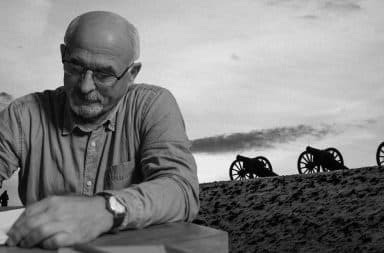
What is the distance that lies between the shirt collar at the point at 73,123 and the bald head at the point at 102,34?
0.17 meters

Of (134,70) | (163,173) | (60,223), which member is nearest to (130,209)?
(60,223)

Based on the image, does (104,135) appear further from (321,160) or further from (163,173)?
(321,160)

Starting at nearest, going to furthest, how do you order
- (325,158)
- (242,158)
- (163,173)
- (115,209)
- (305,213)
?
(115,209)
(163,173)
(305,213)
(325,158)
(242,158)

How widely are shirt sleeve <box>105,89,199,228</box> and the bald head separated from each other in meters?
0.18

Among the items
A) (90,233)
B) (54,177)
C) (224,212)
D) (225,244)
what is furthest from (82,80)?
(224,212)

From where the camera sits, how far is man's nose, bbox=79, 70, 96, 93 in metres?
1.26

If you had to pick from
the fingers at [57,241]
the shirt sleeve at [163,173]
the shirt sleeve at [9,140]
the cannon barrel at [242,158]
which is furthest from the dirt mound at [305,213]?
the cannon barrel at [242,158]

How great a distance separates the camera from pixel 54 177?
1.45m

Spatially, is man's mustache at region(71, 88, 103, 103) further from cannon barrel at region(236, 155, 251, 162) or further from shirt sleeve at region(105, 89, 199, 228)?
cannon barrel at region(236, 155, 251, 162)

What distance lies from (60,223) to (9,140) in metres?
0.64

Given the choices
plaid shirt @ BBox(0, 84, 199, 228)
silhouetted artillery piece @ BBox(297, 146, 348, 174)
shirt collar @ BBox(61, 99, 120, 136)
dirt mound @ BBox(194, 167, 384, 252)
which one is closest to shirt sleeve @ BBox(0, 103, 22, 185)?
plaid shirt @ BBox(0, 84, 199, 228)

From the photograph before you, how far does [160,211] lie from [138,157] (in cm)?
Answer: 35

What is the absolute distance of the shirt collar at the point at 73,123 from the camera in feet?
4.58

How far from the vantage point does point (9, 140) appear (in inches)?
57.7
